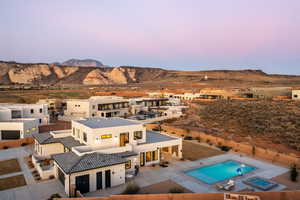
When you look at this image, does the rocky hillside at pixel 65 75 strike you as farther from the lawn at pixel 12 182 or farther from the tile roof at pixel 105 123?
the lawn at pixel 12 182

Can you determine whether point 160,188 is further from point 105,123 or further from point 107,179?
point 105,123

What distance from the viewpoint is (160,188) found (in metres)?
19.1

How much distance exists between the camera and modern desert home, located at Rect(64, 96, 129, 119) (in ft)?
173

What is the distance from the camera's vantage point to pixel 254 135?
3578cm

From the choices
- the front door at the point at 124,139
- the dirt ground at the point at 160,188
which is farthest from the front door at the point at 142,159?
the dirt ground at the point at 160,188

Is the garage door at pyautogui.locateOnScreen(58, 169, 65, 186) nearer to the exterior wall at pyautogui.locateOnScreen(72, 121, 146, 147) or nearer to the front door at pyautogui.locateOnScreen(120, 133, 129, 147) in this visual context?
the exterior wall at pyautogui.locateOnScreen(72, 121, 146, 147)

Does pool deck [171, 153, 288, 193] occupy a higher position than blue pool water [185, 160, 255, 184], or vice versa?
pool deck [171, 153, 288, 193]

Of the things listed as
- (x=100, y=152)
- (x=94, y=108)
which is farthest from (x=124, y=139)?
(x=94, y=108)

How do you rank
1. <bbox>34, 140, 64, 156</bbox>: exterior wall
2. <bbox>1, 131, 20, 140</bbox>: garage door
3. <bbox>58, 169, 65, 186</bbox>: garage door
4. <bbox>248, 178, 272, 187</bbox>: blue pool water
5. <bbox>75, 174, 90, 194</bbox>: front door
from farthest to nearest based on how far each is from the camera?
<bbox>1, 131, 20, 140</bbox>: garage door
<bbox>34, 140, 64, 156</bbox>: exterior wall
<bbox>248, 178, 272, 187</bbox>: blue pool water
<bbox>58, 169, 65, 186</bbox>: garage door
<bbox>75, 174, 90, 194</bbox>: front door

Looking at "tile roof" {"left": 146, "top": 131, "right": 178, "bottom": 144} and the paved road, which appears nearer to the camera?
the paved road

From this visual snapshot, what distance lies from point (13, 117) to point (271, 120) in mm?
46709

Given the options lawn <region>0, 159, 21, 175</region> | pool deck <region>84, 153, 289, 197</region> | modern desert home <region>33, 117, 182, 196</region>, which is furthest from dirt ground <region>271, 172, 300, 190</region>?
lawn <region>0, 159, 21, 175</region>

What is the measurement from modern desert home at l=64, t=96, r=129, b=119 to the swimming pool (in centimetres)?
3905

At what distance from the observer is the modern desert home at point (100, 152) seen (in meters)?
18.6
